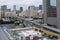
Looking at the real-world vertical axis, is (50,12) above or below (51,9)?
below

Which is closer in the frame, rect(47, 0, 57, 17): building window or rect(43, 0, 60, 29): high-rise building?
rect(43, 0, 60, 29): high-rise building

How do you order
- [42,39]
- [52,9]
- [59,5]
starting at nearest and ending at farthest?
[42,39]
[59,5]
[52,9]

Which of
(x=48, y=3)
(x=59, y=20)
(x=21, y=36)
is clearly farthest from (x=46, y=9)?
(x=21, y=36)

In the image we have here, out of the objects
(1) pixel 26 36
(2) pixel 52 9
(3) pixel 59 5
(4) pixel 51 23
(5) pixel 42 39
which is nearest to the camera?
(5) pixel 42 39

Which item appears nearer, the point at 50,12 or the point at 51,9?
the point at 51,9

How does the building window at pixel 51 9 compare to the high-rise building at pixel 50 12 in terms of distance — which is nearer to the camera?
the high-rise building at pixel 50 12

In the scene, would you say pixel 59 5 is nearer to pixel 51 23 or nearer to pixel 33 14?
pixel 51 23

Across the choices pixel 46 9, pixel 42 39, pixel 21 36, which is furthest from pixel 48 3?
pixel 42 39

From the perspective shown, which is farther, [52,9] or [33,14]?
[33,14]

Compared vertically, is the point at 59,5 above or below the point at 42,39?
above
